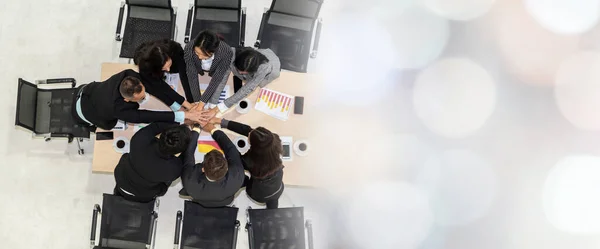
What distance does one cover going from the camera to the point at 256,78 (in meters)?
3.08

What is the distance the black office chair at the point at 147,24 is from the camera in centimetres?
362

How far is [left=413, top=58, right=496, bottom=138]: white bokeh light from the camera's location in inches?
169

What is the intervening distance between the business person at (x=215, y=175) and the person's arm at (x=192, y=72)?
1.57 feet

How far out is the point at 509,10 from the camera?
4.58 meters

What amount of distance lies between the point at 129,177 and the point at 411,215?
2698mm

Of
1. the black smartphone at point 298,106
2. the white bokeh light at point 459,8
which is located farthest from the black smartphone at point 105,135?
the white bokeh light at point 459,8

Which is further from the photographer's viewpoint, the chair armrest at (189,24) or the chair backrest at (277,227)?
the chair armrest at (189,24)

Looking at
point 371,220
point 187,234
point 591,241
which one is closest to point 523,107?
point 591,241

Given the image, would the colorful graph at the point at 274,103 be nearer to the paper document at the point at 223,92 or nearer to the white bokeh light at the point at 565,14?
the paper document at the point at 223,92

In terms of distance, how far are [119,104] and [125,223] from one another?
107cm

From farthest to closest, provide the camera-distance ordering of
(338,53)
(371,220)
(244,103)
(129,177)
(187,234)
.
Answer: (338,53), (371,220), (187,234), (244,103), (129,177)

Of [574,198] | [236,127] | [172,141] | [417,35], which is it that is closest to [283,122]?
[236,127]

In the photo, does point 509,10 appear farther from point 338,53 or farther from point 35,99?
point 35,99

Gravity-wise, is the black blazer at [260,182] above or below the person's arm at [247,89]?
below
